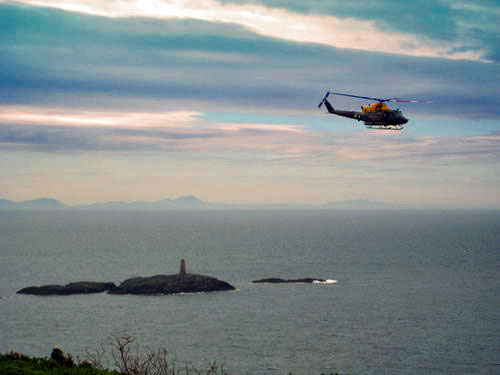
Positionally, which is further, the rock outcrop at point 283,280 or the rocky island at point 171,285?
the rock outcrop at point 283,280

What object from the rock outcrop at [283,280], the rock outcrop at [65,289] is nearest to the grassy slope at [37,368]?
the rock outcrop at [65,289]

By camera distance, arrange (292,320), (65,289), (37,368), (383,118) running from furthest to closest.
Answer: (65,289) < (292,320) < (383,118) < (37,368)

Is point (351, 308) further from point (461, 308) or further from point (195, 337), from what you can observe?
point (195, 337)

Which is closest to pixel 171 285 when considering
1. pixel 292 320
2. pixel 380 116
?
pixel 292 320

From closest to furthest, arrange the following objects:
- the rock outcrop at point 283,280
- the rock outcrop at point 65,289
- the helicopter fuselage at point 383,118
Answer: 1. the helicopter fuselage at point 383,118
2. the rock outcrop at point 65,289
3. the rock outcrop at point 283,280

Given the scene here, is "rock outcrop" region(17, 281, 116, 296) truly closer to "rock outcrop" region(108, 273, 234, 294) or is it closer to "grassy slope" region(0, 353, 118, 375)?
"rock outcrop" region(108, 273, 234, 294)

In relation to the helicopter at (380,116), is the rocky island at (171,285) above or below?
below

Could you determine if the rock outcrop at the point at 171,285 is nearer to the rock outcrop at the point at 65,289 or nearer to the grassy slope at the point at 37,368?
the rock outcrop at the point at 65,289

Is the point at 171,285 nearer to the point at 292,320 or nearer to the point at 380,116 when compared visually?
the point at 292,320

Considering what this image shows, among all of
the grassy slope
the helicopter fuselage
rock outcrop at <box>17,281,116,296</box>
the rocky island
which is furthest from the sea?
the helicopter fuselage
